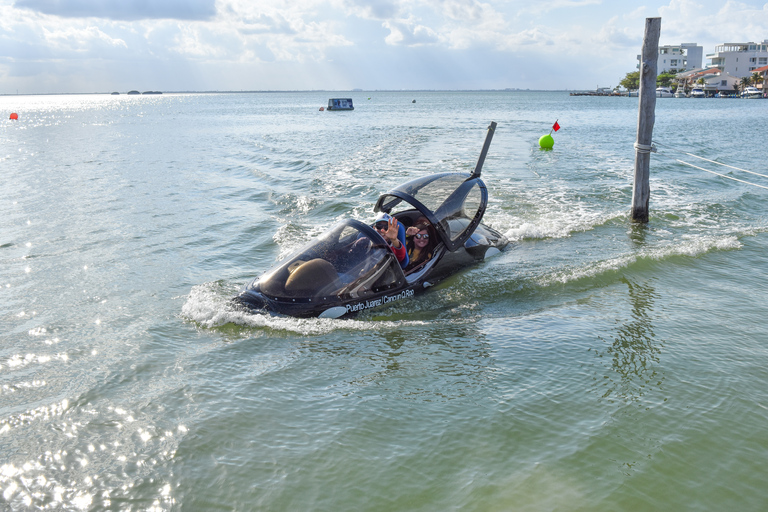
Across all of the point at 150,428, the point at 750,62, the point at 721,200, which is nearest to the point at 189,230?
the point at 150,428

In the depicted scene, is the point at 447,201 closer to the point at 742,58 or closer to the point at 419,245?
the point at 419,245

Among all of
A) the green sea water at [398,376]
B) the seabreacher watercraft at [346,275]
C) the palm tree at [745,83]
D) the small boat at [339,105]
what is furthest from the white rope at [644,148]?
the palm tree at [745,83]

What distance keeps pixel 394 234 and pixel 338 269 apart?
1.24m

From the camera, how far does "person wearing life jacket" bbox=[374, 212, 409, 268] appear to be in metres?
8.70

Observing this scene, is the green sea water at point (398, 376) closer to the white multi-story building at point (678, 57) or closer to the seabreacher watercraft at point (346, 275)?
the seabreacher watercraft at point (346, 275)

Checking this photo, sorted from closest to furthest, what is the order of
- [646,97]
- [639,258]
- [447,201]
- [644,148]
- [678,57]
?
[447,201] < [639,258] < [646,97] < [644,148] < [678,57]

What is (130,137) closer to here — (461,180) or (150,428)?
(461,180)

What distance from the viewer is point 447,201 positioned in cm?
999

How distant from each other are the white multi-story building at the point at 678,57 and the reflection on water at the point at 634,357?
150 m

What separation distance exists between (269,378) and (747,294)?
7396 millimetres

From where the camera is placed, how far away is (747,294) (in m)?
8.57

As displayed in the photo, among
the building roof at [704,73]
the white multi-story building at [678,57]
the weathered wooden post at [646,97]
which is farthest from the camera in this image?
the white multi-story building at [678,57]

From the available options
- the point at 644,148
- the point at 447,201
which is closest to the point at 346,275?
the point at 447,201

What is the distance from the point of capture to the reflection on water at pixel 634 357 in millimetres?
5930
